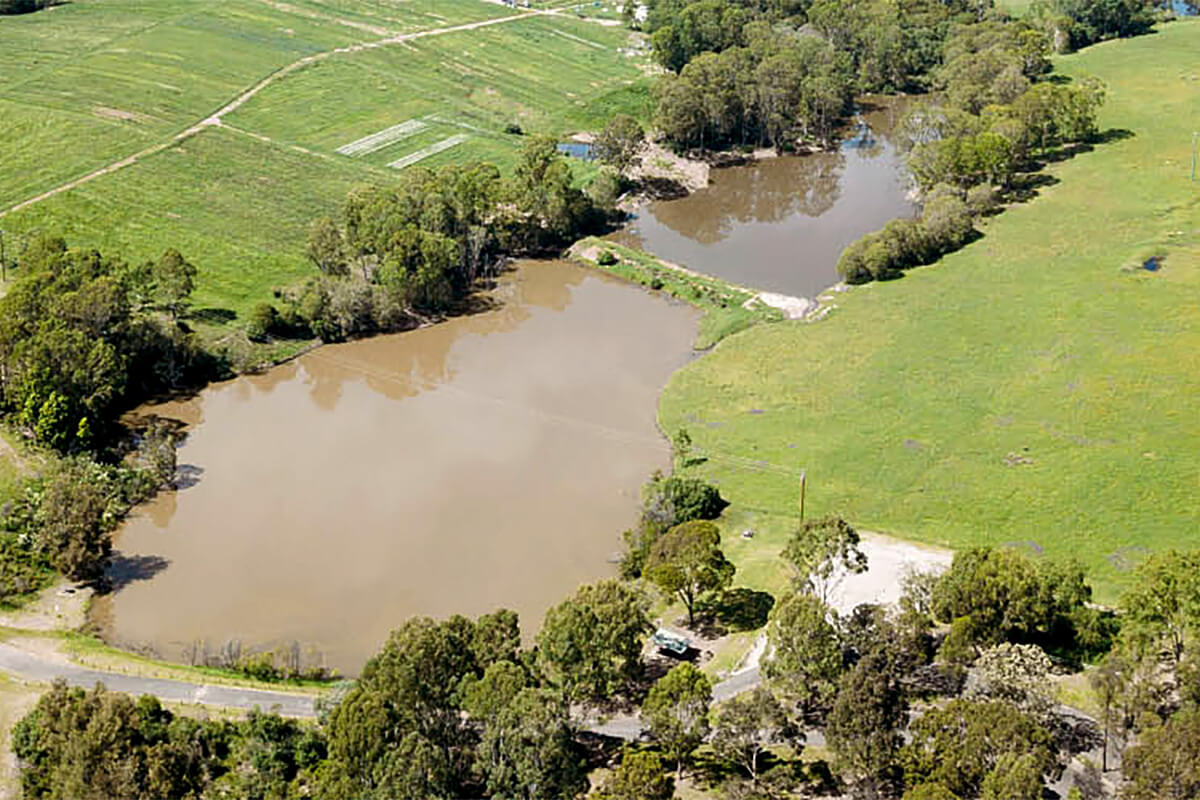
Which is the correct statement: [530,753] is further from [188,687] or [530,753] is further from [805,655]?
[188,687]

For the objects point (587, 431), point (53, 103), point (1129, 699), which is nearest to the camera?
point (1129, 699)

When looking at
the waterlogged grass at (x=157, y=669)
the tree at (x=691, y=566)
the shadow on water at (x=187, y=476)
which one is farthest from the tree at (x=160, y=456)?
the tree at (x=691, y=566)

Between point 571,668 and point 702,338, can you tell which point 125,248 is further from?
Result: point 571,668

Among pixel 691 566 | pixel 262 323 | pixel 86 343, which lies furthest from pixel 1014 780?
pixel 262 323

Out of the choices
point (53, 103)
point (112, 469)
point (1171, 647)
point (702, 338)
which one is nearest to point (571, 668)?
point (1171, 647)

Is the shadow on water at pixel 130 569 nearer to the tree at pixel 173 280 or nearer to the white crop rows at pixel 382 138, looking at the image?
the tree at pixel 173 280

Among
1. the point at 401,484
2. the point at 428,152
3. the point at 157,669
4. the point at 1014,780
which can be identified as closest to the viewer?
the point at 1014,780
